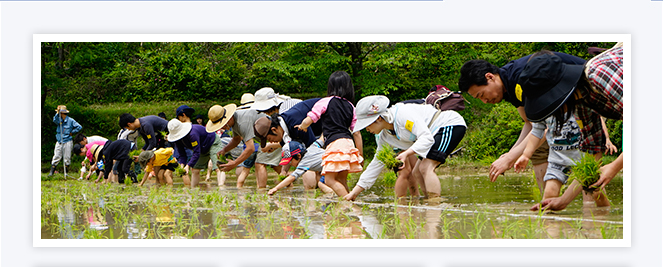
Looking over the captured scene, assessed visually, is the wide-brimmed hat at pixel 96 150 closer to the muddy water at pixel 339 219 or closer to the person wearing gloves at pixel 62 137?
the person wearing gloves at pixel 62 137

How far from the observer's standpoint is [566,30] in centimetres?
399

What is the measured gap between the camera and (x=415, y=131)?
5.23 meters

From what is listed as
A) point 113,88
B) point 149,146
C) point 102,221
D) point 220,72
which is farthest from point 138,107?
point 102,221

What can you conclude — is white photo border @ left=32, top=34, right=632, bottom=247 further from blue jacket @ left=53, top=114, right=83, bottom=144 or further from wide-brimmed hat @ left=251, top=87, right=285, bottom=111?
blue jacket @ left=53, top=114, right=83, bottom=144

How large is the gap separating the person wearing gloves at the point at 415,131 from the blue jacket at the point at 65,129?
9.59m

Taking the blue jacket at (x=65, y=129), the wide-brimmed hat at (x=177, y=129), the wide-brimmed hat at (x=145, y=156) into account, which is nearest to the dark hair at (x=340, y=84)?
the wide-brimmed hat at (x=177, y=129)

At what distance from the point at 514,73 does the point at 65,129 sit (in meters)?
11.7

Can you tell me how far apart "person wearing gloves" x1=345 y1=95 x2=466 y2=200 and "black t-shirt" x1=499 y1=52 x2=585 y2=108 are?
1086mm

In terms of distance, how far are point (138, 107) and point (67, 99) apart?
6.15 ft

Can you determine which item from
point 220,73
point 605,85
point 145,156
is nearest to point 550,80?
point 605,85

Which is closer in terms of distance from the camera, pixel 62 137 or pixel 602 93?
pixel 602 93

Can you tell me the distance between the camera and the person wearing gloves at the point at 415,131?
5195 mm

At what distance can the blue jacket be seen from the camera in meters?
12.8

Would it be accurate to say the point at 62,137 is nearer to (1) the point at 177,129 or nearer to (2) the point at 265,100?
(1) the point at 177,129
